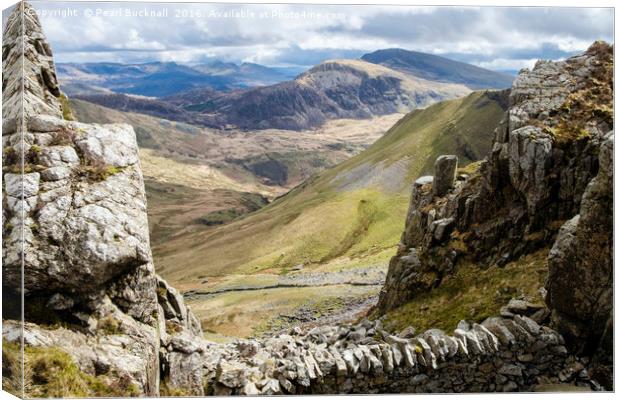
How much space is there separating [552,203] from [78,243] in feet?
52.8

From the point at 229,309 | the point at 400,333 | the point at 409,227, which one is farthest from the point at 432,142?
the point at 400,333

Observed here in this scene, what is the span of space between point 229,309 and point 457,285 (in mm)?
41639

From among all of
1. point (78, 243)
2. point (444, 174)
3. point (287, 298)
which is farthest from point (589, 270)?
point (287, 298)

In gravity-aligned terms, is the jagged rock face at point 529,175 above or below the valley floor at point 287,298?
above

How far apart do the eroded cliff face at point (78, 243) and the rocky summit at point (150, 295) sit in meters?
0.04

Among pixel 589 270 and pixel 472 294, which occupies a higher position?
pixel 589 270

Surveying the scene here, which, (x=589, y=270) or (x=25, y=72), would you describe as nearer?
(x=589, y=270)

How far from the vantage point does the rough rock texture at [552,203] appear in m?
15.3

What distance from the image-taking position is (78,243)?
43.1ft

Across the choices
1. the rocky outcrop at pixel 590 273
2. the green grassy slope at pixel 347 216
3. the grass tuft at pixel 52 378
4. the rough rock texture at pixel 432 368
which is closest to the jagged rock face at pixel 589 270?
the rocky outcrop at pixel 590 273

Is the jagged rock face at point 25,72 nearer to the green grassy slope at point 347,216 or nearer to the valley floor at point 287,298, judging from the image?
the valley floor at point 287,298

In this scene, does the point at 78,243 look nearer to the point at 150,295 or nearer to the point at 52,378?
the point at 150,295

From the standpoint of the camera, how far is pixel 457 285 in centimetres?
2242

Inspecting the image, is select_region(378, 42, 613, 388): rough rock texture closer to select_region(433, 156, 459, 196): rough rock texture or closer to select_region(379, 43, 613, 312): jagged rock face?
select_region(379, 43, 613, 312): jagged rock face
